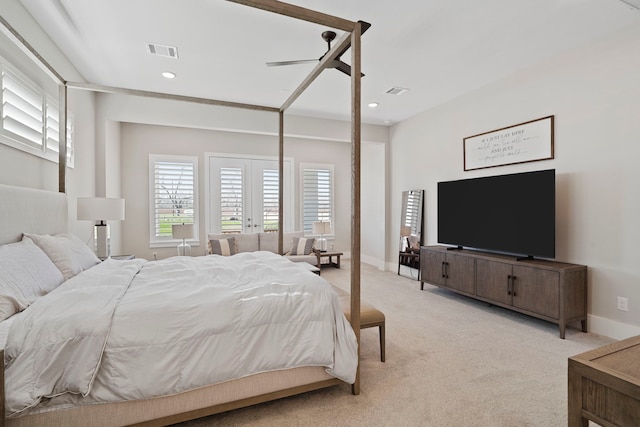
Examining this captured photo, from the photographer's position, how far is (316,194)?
6.78m

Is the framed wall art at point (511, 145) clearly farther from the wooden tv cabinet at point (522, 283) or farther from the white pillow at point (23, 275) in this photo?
the white pillow at point (23, 275)

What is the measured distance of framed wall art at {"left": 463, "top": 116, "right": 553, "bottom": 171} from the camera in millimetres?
3464

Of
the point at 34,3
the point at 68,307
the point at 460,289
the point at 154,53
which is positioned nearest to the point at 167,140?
the point at 154,53

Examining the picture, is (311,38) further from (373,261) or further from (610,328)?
(373,261)

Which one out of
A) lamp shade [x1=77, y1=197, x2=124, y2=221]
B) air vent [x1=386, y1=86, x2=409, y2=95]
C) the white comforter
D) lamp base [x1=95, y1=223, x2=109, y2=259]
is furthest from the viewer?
air vent [x1=386, y1=86, x2=409, y2=95]

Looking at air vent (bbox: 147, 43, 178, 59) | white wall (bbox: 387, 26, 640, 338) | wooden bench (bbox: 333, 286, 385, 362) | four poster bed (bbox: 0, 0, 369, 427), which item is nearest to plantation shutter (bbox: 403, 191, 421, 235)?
white wall (bbox: 387, 26, 640, 338)

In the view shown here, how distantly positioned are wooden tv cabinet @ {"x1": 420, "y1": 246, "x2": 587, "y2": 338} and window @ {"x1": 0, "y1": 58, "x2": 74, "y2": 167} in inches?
180

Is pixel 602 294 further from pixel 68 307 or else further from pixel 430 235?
pixel 68 307

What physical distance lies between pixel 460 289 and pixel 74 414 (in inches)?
152

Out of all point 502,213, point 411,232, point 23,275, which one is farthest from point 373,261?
point 23,275

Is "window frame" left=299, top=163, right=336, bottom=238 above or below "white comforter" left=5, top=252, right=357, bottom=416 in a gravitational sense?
above

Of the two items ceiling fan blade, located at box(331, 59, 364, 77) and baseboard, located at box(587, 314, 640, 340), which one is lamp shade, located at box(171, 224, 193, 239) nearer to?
ceiling fan blade, located at box(331, 59, 364, 77)

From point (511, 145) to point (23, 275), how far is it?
466 cm

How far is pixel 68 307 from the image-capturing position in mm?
1555
